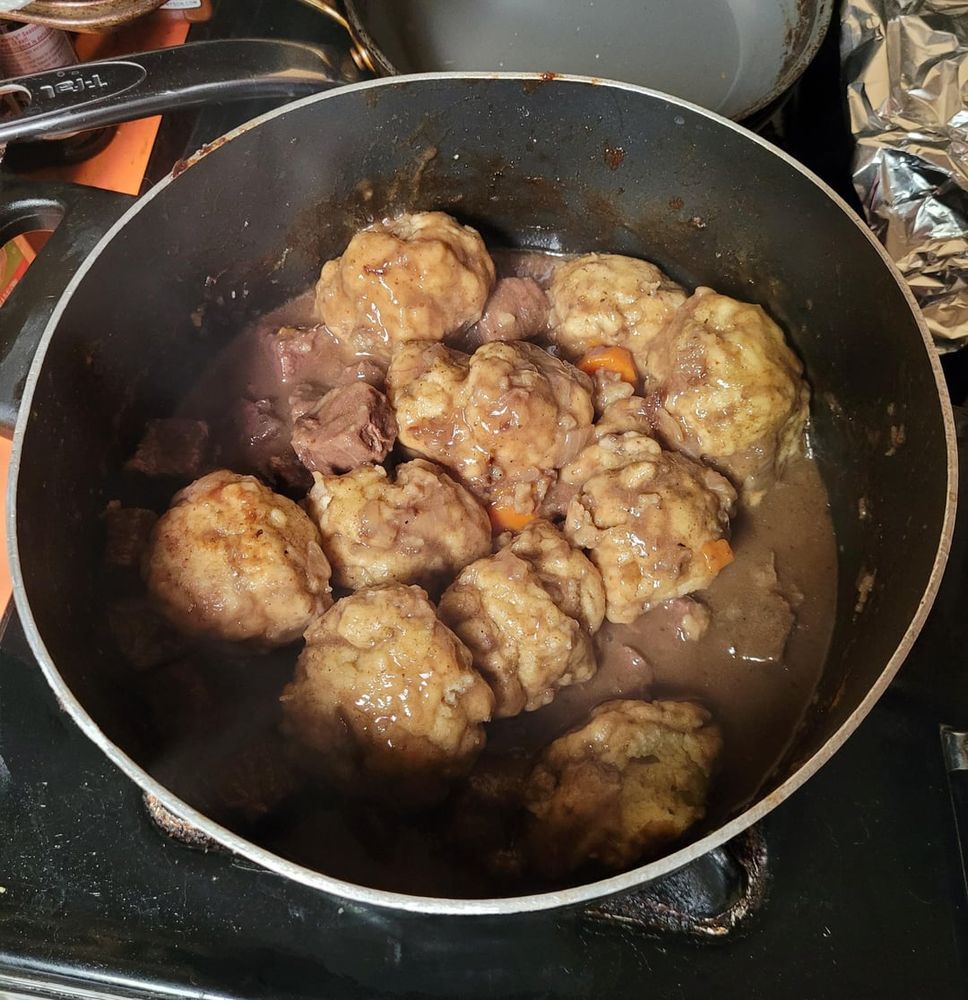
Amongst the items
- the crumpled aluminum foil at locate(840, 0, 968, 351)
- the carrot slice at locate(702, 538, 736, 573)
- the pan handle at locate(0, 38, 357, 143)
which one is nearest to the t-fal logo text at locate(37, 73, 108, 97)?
the pan handle at locate(0, 38, 357, 143)

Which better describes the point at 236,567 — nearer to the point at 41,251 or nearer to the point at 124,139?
the point at 41,251

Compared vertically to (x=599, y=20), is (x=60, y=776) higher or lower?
lower

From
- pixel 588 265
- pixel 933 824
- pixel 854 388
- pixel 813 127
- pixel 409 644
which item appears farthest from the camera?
pixel 813 127

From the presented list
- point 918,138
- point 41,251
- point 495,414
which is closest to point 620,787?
point 495,414

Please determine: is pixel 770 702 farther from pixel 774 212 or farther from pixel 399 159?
pixel 399 159

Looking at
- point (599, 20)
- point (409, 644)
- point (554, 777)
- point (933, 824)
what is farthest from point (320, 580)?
point (599, 20)

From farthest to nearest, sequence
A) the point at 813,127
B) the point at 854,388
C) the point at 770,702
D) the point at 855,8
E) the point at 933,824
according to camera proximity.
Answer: the point at 813,127 → the point at 855,8 → the point at 854,388 → the point at 770,702 → the point at 933,824
